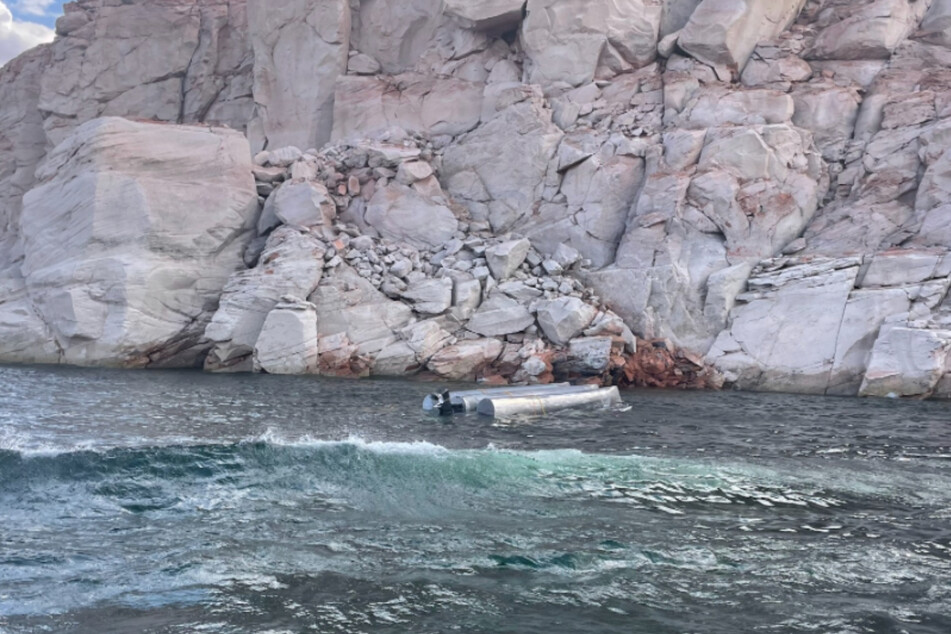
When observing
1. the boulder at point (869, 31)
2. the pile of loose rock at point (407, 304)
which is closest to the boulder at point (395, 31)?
the pile of loose rock at point (407, 304)

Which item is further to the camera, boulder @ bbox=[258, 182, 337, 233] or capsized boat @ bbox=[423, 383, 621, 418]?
boulder @ bbox=[258, 182, 337, 233]

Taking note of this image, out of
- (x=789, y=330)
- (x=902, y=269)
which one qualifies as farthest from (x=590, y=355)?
(x=902, y=269)

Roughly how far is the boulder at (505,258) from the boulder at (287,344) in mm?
5922

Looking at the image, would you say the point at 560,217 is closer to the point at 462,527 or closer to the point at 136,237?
the point at 136,237

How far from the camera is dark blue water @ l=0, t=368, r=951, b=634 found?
667 centimetres

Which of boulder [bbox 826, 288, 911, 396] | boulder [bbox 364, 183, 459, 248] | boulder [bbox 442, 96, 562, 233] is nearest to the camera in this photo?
boulder [bbox 826, 288, 911, 396]

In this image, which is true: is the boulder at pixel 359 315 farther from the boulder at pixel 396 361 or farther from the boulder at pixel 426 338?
the boulder at pixel 426 338

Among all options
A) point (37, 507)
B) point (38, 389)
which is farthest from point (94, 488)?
point (38, 389)

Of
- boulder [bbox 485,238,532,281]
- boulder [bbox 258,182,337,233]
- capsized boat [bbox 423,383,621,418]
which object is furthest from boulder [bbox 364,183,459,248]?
capsized boat [bbox 423,383,621,418]

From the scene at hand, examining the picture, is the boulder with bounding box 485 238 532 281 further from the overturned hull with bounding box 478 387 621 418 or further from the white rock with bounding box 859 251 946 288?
the white rock with bounding box 859 251 946 288

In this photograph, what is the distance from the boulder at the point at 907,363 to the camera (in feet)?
67.6

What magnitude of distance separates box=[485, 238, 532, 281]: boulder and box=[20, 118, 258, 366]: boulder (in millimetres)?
8366

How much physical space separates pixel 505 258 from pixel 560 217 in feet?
11.4

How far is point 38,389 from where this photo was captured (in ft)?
62.3
